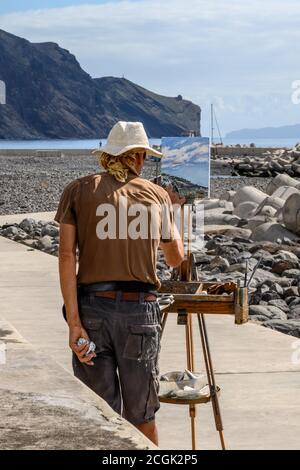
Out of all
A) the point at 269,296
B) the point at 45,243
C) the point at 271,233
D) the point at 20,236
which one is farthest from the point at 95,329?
the point at 20,236

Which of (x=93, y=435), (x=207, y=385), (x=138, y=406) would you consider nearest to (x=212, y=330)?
(x=207, y=385)

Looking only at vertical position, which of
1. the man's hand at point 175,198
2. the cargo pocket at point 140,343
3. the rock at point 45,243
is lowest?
the rock at point 45,243

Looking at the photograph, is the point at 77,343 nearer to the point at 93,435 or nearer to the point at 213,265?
the point at 93,435

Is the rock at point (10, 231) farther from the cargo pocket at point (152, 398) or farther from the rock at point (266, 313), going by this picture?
the cargo pocket at point (152, 398)

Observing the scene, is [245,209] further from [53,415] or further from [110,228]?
[53,415]

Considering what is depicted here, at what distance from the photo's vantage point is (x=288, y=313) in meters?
13.2

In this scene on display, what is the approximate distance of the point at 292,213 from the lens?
20.4 metres

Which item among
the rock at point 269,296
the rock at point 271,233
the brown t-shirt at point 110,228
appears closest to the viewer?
the brown t-shirt at point 110,228

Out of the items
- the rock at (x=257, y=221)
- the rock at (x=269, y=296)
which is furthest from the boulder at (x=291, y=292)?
the rock at (x=257, y=221)

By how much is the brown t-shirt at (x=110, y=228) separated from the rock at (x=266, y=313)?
22.8 feet

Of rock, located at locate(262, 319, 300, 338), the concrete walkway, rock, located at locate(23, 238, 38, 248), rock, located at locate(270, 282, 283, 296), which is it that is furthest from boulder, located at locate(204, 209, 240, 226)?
rock, located at locate(262, 319, 300, 338)

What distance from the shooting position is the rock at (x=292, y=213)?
19984mm

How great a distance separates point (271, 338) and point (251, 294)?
3.72 meters
